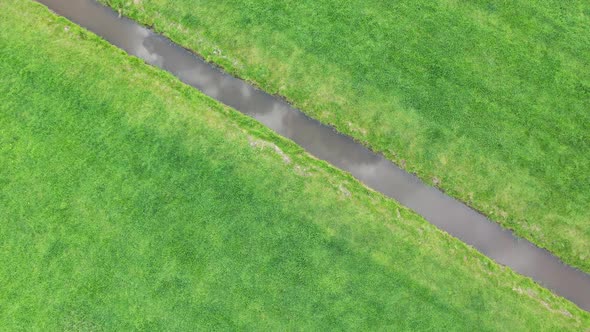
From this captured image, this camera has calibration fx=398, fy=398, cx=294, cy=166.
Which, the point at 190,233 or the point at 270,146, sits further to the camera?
the point at 270,146

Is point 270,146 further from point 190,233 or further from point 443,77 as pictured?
point 443,77

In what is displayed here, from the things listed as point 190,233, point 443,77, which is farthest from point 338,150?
point 190,233

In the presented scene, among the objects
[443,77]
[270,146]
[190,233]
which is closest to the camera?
[190,233]

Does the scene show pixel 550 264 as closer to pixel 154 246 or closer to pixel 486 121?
pixel 486 121

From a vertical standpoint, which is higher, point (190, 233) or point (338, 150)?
point (338, 150)

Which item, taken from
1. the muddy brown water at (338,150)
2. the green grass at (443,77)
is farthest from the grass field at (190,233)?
the green grass at (443,77)

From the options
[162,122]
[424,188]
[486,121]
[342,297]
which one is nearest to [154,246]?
[162,122]

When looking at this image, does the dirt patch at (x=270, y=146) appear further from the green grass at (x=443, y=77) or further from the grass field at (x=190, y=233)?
the green grass at (x=443, y=77)
